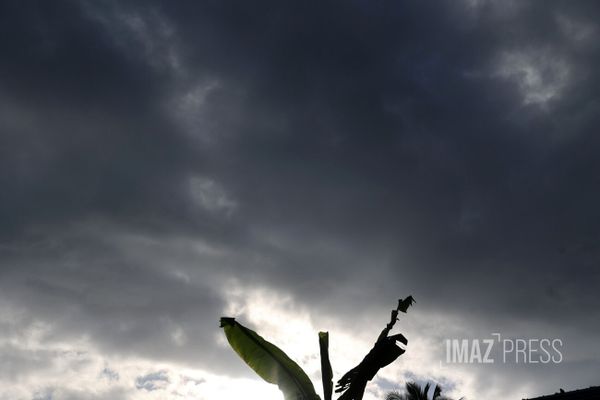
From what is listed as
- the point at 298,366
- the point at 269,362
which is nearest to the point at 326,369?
the point at 298,366

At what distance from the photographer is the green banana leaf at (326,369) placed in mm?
7824

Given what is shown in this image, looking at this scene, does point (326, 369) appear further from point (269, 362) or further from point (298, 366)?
point (269, 362)

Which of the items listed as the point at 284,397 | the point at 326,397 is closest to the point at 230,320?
the point at 284,397

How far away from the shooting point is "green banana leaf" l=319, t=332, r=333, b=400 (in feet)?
25.7

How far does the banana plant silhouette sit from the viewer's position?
7629 millimetres

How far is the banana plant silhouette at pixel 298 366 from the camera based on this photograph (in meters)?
7.63

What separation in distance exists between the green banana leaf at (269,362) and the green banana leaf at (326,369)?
0.21m

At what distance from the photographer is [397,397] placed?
21719 mm

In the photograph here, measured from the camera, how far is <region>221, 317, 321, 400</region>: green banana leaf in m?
7.88

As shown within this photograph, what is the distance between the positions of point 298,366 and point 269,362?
582 millimetres

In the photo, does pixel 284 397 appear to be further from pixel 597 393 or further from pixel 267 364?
pixel 597 393

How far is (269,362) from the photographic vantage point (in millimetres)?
8195

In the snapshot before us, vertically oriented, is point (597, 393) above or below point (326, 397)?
above

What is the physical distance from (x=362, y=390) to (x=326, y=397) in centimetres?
66
